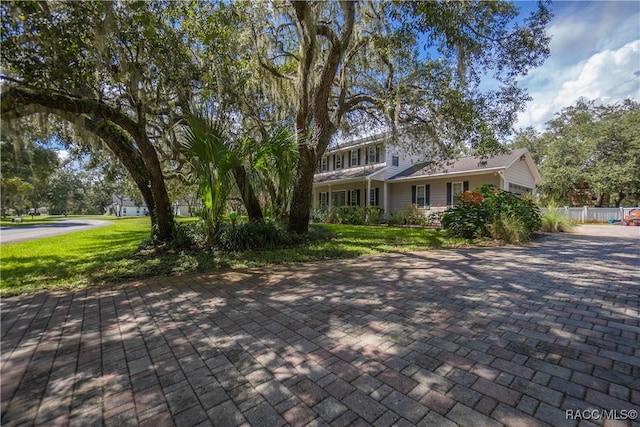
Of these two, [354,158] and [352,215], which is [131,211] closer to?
[354,158]

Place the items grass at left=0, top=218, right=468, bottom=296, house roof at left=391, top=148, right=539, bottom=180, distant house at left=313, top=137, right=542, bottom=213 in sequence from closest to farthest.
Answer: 1. grass at left=0, top=218, right=468, bottom=296
2. house roof at left=391, top=148, right=539, bottom=180
3. distant house at left=313, top=137, right=542, bottom=213

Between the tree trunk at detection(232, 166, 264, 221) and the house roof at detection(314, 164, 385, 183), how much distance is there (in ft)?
34.3

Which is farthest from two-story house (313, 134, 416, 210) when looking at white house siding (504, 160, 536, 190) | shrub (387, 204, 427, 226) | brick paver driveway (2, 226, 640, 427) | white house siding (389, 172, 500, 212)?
brick paver driveway (2, 226, 640, 427)

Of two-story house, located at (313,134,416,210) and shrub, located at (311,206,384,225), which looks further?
two-story house, located at (313,134,416,210)

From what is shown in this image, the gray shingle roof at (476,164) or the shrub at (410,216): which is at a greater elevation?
the gray shingle roof at (476,164)

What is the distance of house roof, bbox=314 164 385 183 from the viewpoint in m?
18.8

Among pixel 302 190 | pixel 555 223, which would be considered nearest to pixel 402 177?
pixel 555 223

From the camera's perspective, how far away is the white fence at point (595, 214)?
65.5 ft

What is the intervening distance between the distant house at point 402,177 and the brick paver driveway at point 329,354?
1101cm

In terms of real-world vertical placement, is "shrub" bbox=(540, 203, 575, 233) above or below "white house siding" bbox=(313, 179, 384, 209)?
below

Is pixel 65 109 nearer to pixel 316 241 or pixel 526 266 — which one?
pixel 316 241

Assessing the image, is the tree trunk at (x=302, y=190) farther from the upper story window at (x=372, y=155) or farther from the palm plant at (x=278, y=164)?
the upper story window at (x=372, y=155)
